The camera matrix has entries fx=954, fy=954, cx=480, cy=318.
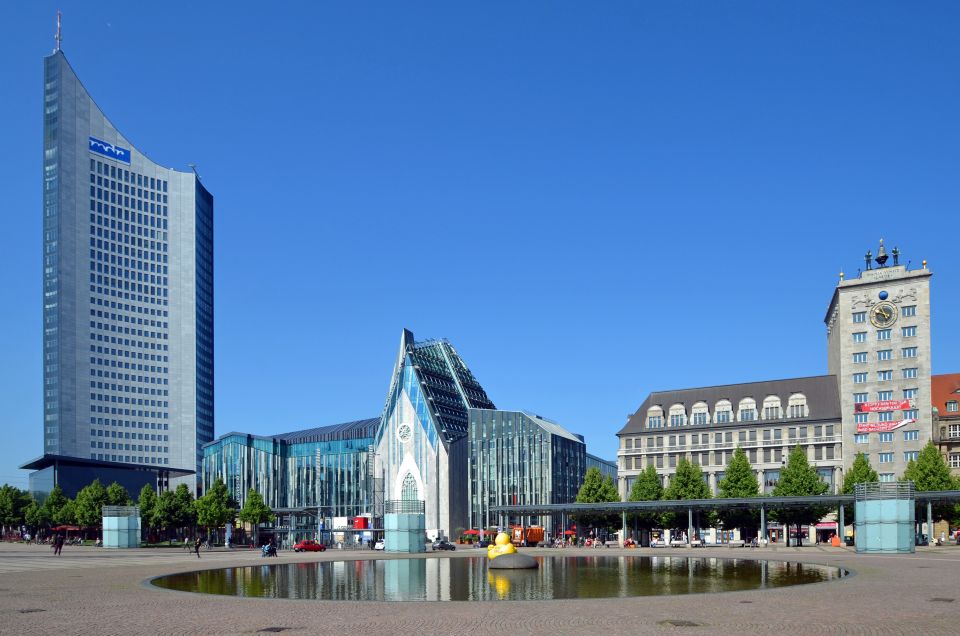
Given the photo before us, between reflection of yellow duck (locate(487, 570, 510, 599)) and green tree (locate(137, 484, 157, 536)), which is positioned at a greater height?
reflection of yellow duck (locate(487, 570, 510, 599))

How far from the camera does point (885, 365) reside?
119 m

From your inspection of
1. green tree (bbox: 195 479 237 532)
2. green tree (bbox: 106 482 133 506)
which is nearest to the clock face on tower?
green tree (bbox: 195 479 237 532)

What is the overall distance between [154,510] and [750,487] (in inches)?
2870

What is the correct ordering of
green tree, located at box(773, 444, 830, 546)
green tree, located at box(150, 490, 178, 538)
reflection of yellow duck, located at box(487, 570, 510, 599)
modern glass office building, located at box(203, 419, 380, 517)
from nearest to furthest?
1. reflection of yellow duck, located at box(487, 570, 510, 599)
2. green tree, located at box(773, 444, 830, 546)
3. green tree, located at box(150, 490, 178, 538)
4. modern glass office building, located at box(203, 419, 380, 517)

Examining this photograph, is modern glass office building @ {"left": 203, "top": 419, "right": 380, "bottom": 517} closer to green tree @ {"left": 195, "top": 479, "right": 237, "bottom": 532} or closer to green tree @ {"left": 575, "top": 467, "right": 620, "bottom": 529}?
green tree @ {"left": 195, "top": 479, "right": 237, "bottom": 532}

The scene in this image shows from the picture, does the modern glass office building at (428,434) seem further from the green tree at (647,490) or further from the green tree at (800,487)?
the green tree at (800,487)

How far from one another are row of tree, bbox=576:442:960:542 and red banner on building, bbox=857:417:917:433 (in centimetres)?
1346

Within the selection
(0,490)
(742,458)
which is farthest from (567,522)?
(0,490)

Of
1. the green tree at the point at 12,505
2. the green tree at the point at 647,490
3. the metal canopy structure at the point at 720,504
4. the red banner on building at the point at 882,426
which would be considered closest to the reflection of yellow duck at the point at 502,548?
the metal canopy structure at the point at 720,504

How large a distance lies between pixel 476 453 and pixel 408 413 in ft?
42.8

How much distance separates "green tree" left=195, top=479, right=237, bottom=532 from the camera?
11738cm

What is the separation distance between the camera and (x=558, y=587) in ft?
127

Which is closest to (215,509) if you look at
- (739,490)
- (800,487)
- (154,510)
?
(154,510)

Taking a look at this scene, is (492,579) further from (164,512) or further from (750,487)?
(164,512)
